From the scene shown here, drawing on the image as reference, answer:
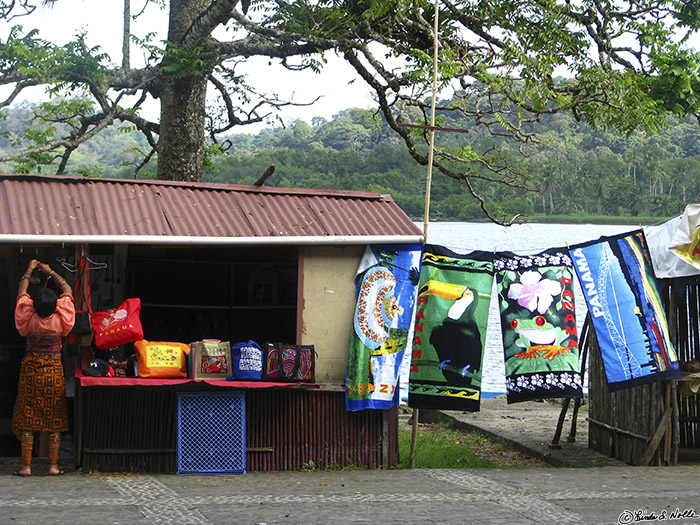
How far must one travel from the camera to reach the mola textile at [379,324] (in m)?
7.86

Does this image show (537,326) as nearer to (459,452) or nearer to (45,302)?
(459,452)

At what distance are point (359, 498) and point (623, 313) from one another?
3.46 metres

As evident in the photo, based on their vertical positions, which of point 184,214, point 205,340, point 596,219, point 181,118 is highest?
point 596,219

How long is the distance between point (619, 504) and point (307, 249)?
3.64 m

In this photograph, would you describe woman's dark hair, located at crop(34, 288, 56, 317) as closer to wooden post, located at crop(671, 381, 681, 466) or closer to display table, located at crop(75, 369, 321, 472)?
display table, located at crop(75, 369, 321, 472)

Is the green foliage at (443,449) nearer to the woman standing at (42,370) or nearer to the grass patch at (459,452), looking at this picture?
the grass patch at (459,452)

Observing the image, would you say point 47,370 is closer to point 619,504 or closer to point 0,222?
point 0,222

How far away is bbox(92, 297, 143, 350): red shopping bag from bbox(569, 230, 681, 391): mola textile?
14.4 ft

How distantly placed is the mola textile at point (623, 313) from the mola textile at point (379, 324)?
71.4 inches

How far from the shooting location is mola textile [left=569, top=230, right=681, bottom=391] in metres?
8.07

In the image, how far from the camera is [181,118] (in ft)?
44.1

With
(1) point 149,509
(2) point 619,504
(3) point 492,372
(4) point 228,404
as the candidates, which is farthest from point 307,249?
(3) point 492,372

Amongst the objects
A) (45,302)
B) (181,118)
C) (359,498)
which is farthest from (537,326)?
(181,118)

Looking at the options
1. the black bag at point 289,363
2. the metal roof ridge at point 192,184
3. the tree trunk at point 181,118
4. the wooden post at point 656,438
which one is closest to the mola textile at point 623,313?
the wooden post at point 656,438
